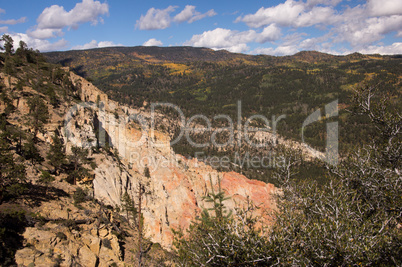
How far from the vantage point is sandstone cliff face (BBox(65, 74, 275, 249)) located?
37375mm

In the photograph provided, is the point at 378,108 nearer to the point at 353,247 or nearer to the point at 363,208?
the point at 363,208

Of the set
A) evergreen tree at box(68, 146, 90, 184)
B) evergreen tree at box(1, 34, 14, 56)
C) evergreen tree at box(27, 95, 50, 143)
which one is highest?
evergreen tree at box(1, 34, 14, 56)

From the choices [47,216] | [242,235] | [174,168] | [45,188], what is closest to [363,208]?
A: [242,235]

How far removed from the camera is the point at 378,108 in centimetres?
1288

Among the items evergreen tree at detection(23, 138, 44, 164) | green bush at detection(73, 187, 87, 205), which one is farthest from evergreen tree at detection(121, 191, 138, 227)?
evergreen tree at detection(23, 138, 44, 164)

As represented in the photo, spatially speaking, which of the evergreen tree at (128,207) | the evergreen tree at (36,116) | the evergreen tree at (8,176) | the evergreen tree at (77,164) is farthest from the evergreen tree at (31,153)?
the evergreen tree at (128,207)

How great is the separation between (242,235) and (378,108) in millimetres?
10461

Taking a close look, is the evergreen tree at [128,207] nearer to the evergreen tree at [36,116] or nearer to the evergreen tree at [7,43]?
the evergreen tree at [36,116]

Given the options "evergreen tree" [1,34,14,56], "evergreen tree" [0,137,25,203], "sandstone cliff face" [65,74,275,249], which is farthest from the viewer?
"evergreen tree" [1,34,14,56]

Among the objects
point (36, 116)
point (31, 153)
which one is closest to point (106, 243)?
point (31, 153)

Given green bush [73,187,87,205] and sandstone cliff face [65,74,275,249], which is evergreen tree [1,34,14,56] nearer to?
sandstone cliff face [65,74,275,249]

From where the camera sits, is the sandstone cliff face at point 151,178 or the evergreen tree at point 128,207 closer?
the evergreen tree at point 128,207

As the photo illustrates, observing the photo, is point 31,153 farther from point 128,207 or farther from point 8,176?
point 128,207

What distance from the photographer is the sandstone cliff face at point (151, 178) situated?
3738 centimetres
